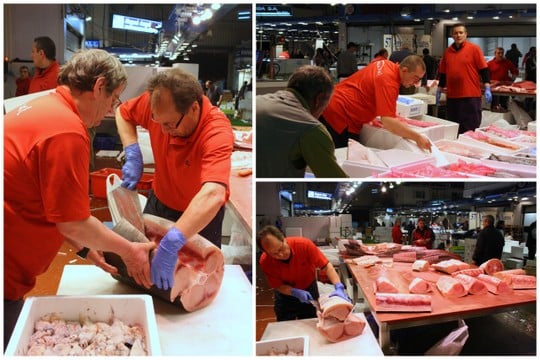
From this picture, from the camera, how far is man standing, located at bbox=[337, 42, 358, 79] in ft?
7.65

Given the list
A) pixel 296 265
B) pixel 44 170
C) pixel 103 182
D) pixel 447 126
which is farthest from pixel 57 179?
pixel 447 126

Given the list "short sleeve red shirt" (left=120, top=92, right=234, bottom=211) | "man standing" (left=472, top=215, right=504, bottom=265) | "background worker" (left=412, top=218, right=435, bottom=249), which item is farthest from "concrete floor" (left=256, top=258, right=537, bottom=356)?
"short sleeve red shirt" (left=120, top=92, right=234, bottom=211)

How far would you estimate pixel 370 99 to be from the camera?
2.40m

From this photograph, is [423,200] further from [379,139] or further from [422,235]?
[379,139]

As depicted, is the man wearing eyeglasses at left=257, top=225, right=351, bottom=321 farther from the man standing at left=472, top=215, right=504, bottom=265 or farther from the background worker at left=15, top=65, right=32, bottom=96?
the background worker at left=15, top=65, right=32, bottom=96

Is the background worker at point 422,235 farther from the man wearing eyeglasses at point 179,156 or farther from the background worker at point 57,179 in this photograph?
the background worker at point 57,179

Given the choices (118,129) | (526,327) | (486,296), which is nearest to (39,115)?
(118,129)

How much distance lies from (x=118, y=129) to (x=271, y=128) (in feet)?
2.03

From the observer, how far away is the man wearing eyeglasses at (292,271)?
2.51 meters

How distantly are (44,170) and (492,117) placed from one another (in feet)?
6.43

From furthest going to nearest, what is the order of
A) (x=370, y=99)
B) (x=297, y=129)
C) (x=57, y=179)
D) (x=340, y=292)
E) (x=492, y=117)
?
(x=492, y=117) < (x=340, y=292) < (x=370, y=99) < (x=297, y=129) < (x=57, y=179)

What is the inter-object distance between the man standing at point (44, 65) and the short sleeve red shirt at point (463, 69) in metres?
1.58

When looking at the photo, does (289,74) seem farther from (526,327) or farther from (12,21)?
(526,327)

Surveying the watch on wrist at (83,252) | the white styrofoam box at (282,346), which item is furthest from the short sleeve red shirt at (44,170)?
the white styrofoam box at (282,346)
